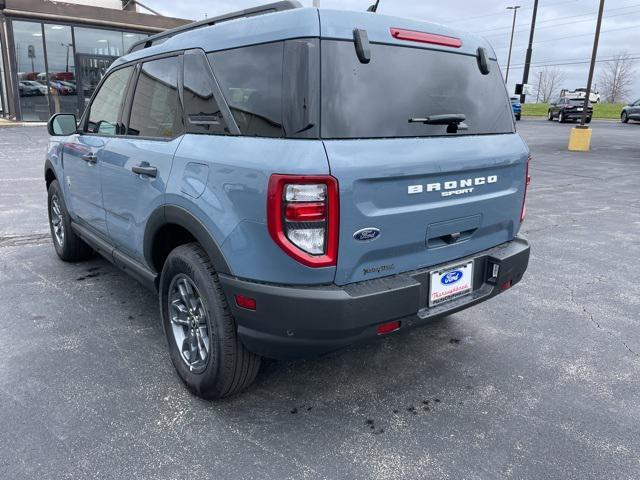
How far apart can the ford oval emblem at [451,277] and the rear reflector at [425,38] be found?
1.19 m

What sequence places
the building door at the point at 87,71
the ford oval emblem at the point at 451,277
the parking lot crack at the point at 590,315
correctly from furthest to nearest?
the building door at the point at 87,71 → the parking lot crack at the point at 590,315 → the ford oval emblem at the point at 451,277

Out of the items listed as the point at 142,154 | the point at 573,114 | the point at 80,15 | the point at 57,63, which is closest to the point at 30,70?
the point at 57,63

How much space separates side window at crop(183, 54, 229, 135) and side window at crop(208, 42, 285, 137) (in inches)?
3.7

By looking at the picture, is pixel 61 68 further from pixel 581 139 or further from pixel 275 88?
pixel 275 88

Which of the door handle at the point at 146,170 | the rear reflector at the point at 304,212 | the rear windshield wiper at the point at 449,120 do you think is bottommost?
the rear reflector at the point at 304,212

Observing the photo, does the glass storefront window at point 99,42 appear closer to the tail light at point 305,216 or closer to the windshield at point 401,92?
the windshield at point 401,92

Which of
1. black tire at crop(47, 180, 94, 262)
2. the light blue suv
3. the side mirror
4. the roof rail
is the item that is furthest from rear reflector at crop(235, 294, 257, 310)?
black tire at crop(47, 180, 94, 262)

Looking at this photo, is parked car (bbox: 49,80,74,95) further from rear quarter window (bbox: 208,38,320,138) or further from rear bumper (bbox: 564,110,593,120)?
rear bumper (bbox: 564,110,593,120)

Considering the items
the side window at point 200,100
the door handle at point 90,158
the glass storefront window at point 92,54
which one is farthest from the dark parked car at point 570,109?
the side window at point 200,100

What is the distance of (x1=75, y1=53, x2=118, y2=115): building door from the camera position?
21172 millimetres

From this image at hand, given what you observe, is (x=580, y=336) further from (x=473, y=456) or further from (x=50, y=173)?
(x=50, y=173)

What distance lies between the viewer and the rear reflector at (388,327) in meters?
2.40

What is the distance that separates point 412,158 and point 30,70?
22384 mm

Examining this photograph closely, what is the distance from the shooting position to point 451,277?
2686 mm
